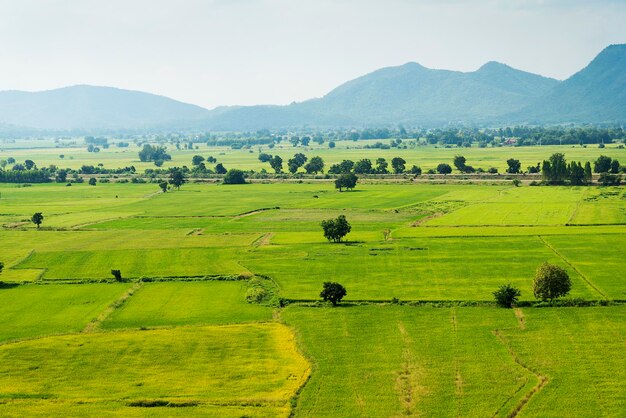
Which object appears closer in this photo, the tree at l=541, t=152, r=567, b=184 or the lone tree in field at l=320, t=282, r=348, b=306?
the lone tree in field at l=320, t=282, r=348, b=306

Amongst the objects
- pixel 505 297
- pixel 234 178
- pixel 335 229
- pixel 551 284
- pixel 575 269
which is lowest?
pixel 575 269

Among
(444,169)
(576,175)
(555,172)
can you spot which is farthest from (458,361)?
(444,169)

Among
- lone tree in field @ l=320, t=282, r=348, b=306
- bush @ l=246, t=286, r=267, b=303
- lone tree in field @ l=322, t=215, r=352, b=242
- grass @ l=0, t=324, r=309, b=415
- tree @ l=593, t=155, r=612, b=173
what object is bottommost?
grass @ l=0, t=324, r=309, b=415

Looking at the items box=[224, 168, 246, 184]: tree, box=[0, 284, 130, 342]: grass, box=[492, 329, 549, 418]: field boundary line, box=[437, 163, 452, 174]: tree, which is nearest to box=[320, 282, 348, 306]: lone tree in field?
box=[492, 329, 549, 418]: field boundary line

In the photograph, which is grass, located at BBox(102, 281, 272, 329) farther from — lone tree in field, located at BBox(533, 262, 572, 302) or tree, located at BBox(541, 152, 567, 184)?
tree, located at BBox(541, 152, 567, 184)

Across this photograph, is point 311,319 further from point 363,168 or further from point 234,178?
point 363,168

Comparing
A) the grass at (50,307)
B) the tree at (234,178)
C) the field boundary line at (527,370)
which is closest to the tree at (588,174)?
the tree at (234,178)

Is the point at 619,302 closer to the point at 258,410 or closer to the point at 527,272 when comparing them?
the point at 527,272

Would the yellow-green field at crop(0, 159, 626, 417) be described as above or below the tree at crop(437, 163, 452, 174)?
below
